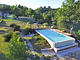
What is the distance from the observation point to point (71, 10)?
16.3 m

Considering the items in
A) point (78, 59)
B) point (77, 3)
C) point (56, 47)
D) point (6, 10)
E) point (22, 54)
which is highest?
point (6, 10)

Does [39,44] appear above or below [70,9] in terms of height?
below

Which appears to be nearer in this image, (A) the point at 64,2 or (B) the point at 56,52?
(B) the point at 56,52

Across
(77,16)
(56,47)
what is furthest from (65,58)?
(77,16)

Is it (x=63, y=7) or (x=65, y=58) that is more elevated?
(x=63, y=7)

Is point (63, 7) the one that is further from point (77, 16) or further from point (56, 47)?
point (56, 47)

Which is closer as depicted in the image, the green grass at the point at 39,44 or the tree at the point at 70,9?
the green grass at the point at 39,44

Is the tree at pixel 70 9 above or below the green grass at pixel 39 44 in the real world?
above

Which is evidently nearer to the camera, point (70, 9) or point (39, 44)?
point (39, 44)

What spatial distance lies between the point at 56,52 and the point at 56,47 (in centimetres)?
89

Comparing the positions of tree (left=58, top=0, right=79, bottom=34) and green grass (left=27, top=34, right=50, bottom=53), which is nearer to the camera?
green grass (left=27, top=34, right=50, bottom=53)

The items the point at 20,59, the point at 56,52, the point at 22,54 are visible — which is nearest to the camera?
the point at 20,59

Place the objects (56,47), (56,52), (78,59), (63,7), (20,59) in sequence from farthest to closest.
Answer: (63,7), (56,47), (56,52), (78,59), (20,59)

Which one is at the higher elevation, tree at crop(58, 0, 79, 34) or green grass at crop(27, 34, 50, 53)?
tree at crop(58, 0, 79, 34)
